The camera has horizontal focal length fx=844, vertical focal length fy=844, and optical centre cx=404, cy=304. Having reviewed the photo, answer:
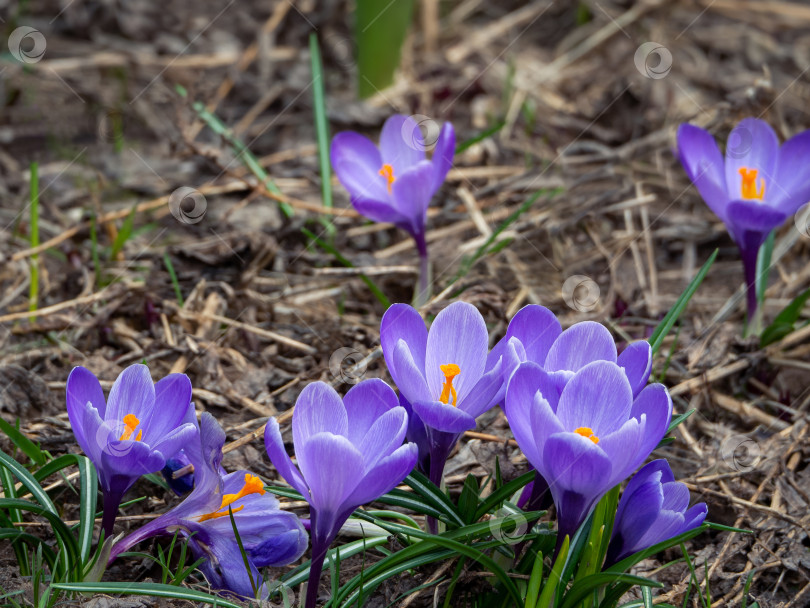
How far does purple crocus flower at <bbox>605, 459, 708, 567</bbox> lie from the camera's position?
125cm

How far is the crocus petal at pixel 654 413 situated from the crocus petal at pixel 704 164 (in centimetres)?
97

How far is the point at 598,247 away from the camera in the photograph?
2572mm

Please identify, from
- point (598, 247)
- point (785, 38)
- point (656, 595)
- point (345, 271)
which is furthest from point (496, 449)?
point (785, 38)

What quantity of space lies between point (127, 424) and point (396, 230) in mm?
1608

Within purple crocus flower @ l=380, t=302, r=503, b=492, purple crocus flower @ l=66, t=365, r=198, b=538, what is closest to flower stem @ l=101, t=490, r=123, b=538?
purple crocus flower @ l=66, t=365, r=198, b=538

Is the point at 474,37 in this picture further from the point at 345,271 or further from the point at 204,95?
the point at 345,271

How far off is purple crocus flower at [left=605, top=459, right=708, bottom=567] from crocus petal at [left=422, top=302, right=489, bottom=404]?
299mm

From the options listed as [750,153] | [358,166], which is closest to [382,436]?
[358,166]

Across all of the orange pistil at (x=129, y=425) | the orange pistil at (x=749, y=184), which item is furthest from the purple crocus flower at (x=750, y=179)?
the orange pistil at (x=129, y=425)

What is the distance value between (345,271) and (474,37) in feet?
7.11

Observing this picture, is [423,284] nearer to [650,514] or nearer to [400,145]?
[400,145]

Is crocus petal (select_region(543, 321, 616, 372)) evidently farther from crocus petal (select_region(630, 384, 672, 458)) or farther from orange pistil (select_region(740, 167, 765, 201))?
orange pistil (select_region(740, 167, 765, 201))

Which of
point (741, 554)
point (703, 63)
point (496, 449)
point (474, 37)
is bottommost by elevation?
point (741, 554)

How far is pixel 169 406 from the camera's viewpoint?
1.32m
